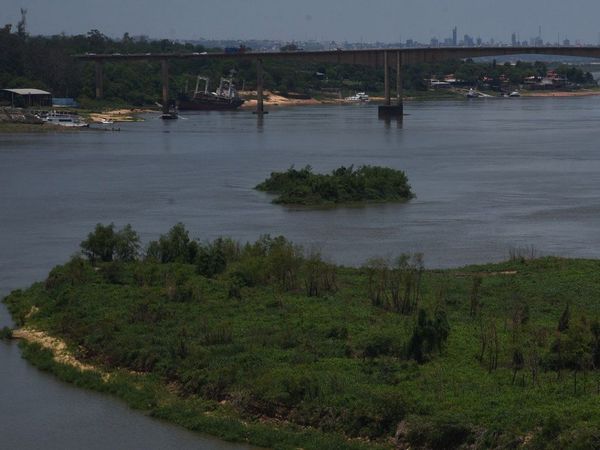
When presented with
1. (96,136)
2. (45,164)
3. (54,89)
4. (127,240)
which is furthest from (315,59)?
(127,240)

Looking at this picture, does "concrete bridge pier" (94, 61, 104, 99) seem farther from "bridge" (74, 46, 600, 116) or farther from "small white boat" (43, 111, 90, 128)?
"small white boat" (43, 111, 90, 128)

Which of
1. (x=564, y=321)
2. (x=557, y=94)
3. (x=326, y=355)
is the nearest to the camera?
(x=326, y=355)

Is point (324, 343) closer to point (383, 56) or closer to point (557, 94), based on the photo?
point (383, 56)

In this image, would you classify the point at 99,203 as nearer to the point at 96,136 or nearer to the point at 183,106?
the point at 96,136

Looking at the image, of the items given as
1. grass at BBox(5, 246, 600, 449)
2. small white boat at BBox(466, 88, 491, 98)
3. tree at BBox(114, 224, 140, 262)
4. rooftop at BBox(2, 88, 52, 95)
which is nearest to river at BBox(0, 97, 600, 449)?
grass at BBox(5, 246, 600, 449)

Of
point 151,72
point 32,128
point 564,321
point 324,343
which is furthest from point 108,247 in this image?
point 151,72

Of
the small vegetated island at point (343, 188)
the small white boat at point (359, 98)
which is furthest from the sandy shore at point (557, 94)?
the small vegetated island at point (343, 188)

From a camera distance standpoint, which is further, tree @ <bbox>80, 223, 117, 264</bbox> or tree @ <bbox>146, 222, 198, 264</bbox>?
tree @ <bbox>80, 223, 117, 264</bbox>
